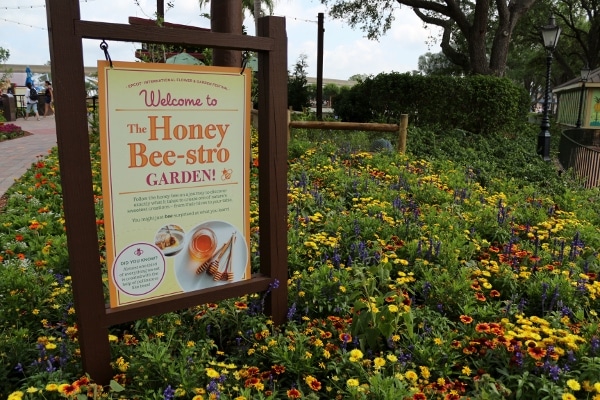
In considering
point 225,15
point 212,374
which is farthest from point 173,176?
point 225,15

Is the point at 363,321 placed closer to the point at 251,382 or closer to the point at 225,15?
the point at 251,382

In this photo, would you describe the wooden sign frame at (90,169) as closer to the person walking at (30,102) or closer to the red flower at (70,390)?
the red flower at (70,390)

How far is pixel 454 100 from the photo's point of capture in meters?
13.6

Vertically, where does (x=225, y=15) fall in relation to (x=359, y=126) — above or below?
above

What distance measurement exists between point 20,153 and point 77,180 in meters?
9.22

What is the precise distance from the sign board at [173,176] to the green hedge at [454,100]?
38.7ft

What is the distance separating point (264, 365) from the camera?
2535 millimetres

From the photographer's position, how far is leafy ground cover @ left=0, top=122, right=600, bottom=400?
2238mm

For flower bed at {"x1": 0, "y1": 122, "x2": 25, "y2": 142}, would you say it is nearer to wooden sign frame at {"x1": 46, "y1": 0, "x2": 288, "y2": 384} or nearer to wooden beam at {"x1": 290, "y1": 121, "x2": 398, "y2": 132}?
wooden beam at {"x1": 290, "y1": 121, "x2": 398, "y2": 132}

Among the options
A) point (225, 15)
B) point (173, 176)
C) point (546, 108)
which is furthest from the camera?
point (546, 108)

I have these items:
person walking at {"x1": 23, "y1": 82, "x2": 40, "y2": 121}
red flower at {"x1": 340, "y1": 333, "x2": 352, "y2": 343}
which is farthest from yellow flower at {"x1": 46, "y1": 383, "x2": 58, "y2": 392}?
person walking at {"x1": 23, "y1": 82, "x2": 40, "y2": 121}

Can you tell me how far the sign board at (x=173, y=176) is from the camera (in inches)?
88.4

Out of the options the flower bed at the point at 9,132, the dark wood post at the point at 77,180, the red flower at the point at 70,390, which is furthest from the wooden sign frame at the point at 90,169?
the flower bed at the point at 9,132

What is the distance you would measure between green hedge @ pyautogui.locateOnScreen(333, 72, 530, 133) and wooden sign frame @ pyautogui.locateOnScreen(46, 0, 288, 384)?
457 inches
